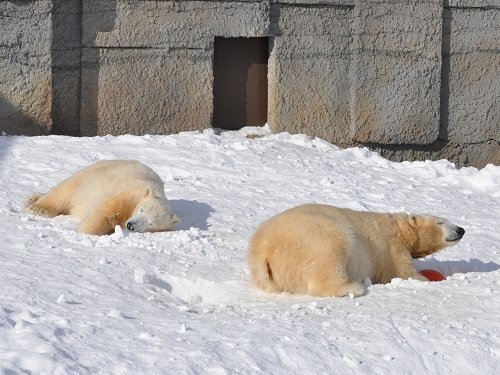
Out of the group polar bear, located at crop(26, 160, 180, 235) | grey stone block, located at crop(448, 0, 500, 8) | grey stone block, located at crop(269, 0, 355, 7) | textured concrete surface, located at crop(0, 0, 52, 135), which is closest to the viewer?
polar bear, located at crop(26, 160, 180, 235)

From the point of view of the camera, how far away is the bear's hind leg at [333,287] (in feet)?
15.7

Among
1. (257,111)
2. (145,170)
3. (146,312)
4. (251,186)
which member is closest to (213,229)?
(145,170)

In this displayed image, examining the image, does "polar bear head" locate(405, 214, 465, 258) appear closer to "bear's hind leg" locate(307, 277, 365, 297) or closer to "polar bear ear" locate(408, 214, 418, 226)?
"polar bear ear" locate(408, 214, 418, 226)

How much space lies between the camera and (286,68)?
9.11m

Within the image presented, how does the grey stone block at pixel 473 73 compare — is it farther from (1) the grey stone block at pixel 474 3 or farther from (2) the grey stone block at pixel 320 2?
(2) the grey stone block at pixel 320 2

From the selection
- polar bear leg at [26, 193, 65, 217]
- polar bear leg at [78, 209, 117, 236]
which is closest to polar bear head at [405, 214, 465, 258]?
polar bear leg at [78, 209, 117, 236]

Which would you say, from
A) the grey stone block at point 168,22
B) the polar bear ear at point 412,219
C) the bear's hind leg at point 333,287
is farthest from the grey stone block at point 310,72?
the bear's hind leg at point 333,287

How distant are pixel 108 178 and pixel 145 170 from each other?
0.28m

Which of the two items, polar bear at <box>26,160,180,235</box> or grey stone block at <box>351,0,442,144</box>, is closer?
polar bear at <box>26,160,180,235</box>

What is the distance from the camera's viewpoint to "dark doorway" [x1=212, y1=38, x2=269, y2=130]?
365 inches

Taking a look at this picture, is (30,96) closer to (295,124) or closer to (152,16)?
(152,16)

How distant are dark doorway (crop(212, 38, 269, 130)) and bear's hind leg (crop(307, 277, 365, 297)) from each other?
15.2ft

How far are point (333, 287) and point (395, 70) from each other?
4975 mm

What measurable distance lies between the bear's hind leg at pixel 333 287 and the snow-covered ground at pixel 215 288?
64mm
